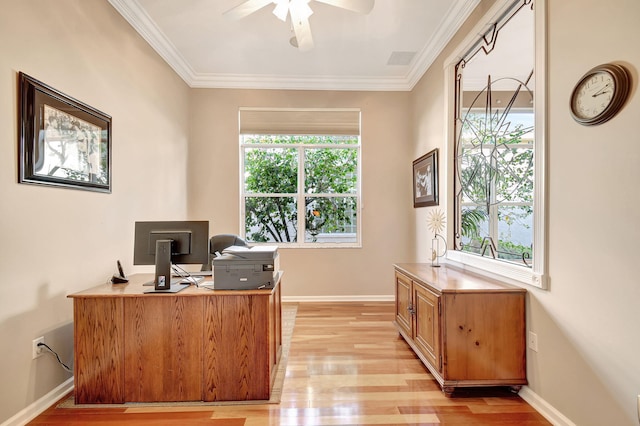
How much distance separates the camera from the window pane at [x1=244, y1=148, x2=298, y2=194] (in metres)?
4.49

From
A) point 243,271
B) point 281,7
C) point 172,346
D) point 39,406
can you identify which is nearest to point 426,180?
point 281,7

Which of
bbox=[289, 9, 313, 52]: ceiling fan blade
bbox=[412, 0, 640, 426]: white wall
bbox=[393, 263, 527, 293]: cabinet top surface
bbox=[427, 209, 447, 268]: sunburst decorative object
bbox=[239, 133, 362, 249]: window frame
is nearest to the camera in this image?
bbox=[412, 0, 640, 426]: white wall

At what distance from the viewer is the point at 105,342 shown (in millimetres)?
1997

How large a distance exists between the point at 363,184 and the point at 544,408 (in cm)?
306

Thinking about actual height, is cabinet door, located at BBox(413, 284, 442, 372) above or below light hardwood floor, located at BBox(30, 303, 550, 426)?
above

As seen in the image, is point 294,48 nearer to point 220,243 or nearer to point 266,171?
point 266,171

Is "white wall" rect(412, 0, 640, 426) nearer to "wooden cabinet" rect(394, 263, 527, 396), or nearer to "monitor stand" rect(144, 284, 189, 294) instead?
"wooden cabinet" rect(394, 263, 527, 396)

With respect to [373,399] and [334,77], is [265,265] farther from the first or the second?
[334,77]

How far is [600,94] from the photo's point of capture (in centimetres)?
152

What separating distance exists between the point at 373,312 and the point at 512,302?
2.06 metres

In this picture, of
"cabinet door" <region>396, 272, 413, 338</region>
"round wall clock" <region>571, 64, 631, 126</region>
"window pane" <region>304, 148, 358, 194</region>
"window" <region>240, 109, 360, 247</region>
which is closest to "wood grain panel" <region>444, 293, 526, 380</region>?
"cabinet door" <region>396, 272, 413, 338</region>

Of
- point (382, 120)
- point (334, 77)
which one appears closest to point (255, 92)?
point (334, 77)

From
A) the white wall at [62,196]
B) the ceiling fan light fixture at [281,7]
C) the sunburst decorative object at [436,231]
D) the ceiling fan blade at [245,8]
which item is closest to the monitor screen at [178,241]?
the white wall at [62,196]

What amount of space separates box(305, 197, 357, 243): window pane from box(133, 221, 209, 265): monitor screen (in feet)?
7.83
